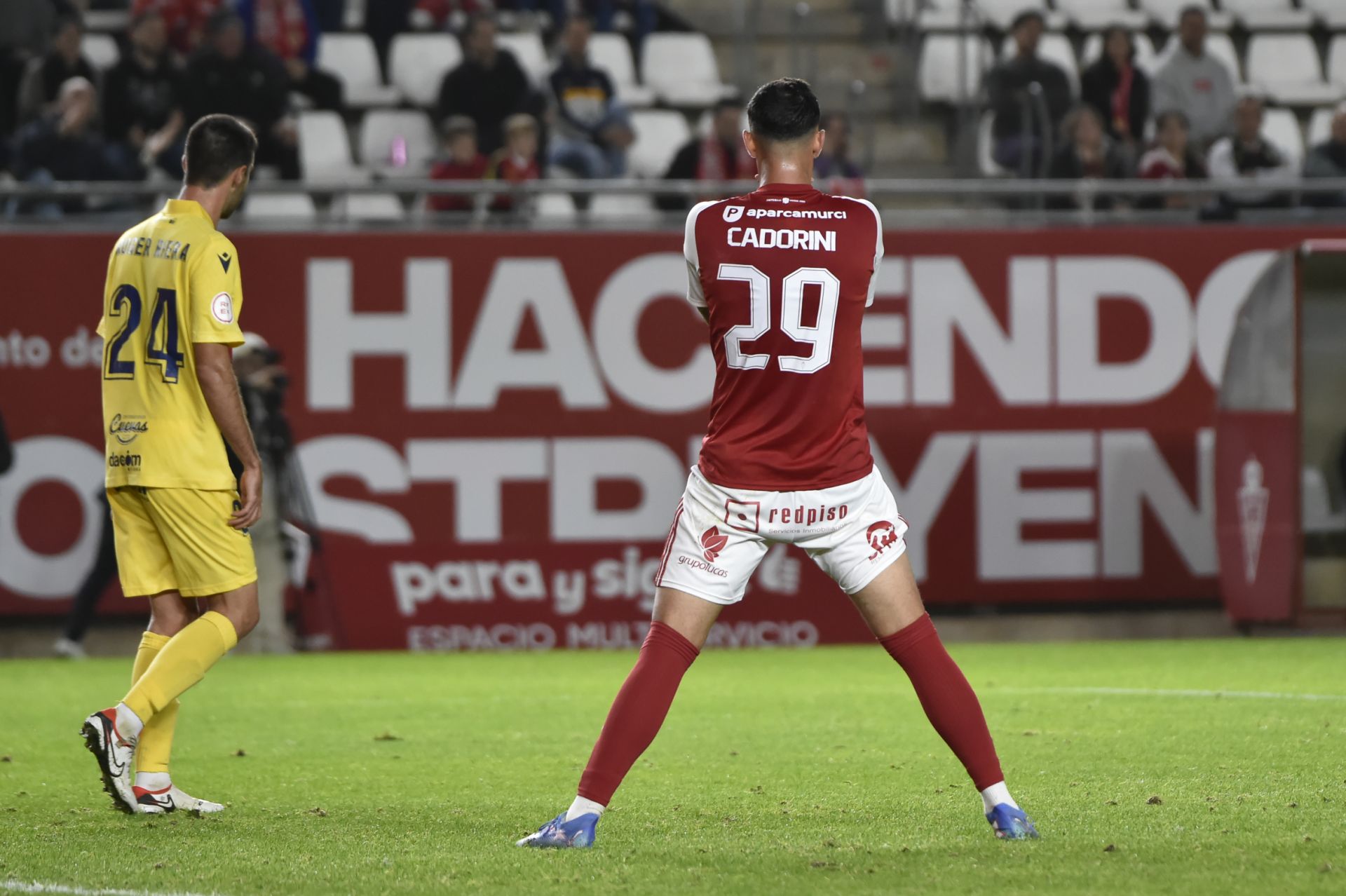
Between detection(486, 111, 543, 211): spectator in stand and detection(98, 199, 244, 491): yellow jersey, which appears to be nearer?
detection(98, 199, 244, 491): yellow jersey

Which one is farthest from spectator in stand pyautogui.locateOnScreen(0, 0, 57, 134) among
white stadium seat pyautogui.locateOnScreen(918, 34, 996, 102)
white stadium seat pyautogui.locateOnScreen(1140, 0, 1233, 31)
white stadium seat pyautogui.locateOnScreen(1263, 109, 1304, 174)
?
white stadium seat pyautogui.locateOnScreen(1263, 109, 1304, 174)

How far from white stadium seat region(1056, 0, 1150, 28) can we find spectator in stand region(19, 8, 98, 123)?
31.0 ft

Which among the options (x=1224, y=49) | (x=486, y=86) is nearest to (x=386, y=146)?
(x=486, y=86)

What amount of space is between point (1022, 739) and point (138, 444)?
12.6ft

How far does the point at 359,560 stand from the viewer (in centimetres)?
1371

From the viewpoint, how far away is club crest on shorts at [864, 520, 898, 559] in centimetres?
528

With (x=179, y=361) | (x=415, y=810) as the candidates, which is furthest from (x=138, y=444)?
(x=415, y=810)

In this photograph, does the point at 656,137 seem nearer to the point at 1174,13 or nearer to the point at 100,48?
the point at 100,48

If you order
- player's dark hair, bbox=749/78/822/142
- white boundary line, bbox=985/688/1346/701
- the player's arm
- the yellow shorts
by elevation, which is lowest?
white boundary line, bbox=985/688/1346/701

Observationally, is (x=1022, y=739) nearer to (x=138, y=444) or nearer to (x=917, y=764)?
(x=917, y=764)

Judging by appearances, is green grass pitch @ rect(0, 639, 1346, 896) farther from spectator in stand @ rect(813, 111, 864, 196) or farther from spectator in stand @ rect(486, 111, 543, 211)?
spectator in stand @ rect(813, 111, 864, 196)

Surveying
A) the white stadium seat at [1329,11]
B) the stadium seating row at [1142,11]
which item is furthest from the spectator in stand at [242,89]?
the white stadium seat at [1329,11]

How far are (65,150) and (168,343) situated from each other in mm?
8584

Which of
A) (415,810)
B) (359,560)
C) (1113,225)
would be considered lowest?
(359,560)
